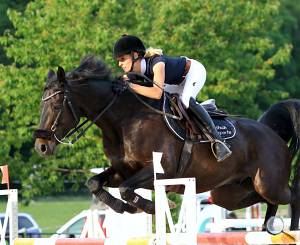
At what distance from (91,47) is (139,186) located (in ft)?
34.3

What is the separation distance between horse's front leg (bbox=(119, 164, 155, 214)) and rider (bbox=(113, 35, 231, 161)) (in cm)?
71

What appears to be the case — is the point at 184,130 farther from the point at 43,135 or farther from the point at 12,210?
the point at 12,210

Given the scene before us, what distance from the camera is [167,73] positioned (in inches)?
353

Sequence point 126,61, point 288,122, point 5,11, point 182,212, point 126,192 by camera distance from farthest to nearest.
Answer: point 5,11 → point 288,122 → point 126,61 → point 126,192 → point 182,212

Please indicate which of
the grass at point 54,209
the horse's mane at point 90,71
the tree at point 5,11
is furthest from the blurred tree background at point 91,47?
the horse's mane at point 90,71

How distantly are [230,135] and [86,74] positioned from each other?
1.53 metres

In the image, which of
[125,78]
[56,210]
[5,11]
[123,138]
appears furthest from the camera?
[56,210]

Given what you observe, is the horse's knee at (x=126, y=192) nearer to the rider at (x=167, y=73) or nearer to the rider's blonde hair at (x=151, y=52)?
the rider at (x=167, y=73)

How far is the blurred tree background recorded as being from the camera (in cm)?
1897

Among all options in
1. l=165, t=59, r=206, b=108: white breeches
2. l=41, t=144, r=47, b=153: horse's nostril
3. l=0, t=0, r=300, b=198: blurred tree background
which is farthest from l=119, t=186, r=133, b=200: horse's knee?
l=0, t=0, r=300, b=198: blurred tree background

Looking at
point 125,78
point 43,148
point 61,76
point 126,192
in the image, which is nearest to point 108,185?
point 126,192

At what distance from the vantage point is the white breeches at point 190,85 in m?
9.02

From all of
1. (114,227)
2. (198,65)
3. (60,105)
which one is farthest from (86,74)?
(114,227)

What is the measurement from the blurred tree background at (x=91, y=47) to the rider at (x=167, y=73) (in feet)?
27.6
